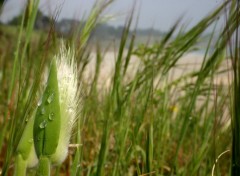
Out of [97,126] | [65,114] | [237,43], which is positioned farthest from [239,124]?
[97,126]

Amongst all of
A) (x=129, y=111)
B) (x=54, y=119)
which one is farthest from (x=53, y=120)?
(x=129, y=111)

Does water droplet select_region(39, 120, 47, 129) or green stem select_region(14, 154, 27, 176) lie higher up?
water droplet select_region(39, 120, 47, 129)

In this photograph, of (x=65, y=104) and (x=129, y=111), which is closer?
(x=65, y=104)

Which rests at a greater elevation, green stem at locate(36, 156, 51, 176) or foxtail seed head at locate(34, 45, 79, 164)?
foxtail seed head at locate(34, 45, 79, 164)

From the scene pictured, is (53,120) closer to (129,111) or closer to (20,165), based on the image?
(20,165)

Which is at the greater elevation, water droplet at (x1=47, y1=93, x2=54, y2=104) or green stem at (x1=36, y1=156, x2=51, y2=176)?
water droplet at (x1=47, y1=93, x2=54, y2=104)

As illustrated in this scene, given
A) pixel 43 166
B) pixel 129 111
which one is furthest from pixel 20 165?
pixel 129 111

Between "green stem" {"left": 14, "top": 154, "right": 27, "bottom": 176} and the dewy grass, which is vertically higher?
the dewy grass

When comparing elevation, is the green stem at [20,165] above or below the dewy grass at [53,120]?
below

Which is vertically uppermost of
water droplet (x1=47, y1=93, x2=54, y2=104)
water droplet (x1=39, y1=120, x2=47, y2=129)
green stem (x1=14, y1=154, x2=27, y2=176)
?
water droplet (x1=47, y1=93, x2=54, y2=104)
